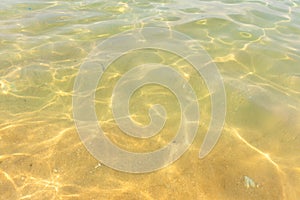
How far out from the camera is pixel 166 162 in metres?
3.38

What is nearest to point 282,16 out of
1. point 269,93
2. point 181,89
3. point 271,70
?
point 271,70

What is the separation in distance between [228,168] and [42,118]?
2.73m

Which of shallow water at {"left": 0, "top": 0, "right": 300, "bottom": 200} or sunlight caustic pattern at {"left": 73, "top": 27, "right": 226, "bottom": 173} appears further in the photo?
sunlight caustic pattern at {"left": 73, "top": 27, "right": 226, "bottom": 173}

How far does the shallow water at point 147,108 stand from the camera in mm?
3098

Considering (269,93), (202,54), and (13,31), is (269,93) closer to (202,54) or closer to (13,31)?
(202,54)

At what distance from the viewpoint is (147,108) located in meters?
4.25

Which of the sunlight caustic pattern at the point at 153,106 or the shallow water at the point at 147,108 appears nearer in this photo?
the shallow water at the point at 147,108

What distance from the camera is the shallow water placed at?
122 inches

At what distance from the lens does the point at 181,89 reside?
15.1 feet

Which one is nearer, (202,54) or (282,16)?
(202,54)

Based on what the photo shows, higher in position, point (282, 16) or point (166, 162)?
point (282, 16)

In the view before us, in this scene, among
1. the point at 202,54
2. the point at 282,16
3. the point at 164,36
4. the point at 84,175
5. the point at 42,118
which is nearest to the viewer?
the point at 84,175

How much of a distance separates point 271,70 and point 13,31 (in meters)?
5.94

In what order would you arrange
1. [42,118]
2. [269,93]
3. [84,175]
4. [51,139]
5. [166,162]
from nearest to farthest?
[84,175] → [166,162] → [51,139] → [42,118] → [269,93]
